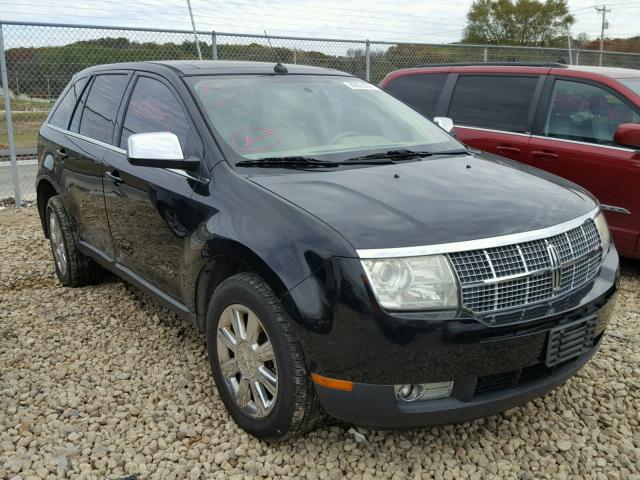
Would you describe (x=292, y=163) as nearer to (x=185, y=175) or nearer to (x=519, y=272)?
(x=185, y=175)

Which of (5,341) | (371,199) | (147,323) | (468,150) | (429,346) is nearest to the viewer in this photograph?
(429,346)

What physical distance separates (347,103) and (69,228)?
243cm

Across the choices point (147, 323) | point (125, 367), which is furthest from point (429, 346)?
point (147, 323)

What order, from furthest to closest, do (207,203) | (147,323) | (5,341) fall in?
(147,323), (5,341), (207,203)

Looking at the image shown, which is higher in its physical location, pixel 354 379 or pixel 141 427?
pixel 354 379

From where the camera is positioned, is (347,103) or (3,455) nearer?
(3,455)

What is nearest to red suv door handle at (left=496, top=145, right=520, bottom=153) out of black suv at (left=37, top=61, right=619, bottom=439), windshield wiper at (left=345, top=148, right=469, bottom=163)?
black suv at (left=37, top=61, right=619, bottom=439)

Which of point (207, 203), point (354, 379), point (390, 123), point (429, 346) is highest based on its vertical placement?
point (390, 123)

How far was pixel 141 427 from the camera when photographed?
300 cm

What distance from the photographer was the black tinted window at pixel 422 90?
A: 20.5 ft

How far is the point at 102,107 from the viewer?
13.9 feet

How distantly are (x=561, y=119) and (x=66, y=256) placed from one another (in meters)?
4.26

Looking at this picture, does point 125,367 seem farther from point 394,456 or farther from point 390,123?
point 390,123

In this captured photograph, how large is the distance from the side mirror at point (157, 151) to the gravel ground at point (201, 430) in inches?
48.7
